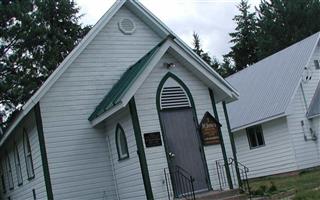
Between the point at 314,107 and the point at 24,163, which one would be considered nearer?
the point at 24,163

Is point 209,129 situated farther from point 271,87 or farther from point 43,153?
point 271,87

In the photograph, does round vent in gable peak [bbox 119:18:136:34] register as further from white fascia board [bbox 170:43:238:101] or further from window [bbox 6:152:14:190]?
window [bbox 6:152:14:190]

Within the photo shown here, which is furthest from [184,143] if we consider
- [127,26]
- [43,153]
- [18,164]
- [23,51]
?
[23,51]

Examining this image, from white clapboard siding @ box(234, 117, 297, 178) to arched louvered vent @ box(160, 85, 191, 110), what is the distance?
32.0 feet

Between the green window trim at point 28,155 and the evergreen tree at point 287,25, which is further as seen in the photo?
the evergreen tree at point 287,25

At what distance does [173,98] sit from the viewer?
1633 cm

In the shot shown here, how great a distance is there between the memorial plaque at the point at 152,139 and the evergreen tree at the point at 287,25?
36.0 metres

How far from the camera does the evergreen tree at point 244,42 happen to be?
58.6 metres

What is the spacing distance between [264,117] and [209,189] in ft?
Answer: 33.1

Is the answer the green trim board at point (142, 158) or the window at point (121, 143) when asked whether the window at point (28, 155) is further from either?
the green trim board at point (142, 158)

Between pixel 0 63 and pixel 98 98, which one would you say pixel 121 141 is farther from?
pixel 0 63

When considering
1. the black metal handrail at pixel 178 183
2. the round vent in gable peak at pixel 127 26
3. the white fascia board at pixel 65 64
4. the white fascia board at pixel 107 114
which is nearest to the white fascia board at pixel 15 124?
the white fascia board at pixel 65 64

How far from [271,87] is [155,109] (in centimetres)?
1285

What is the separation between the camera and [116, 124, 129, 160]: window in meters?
16.0
